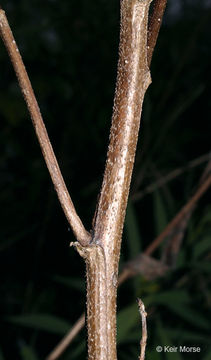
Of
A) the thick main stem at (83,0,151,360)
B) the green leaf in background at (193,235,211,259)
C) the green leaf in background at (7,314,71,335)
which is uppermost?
the green leaf in background at (193,235,211,259)

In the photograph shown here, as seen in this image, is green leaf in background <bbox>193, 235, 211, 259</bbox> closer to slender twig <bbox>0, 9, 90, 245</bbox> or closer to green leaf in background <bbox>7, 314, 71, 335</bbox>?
green leaf in background <bbox>7, 314, 71, 335</bbox>

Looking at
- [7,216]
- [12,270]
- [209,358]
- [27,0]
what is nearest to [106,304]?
[209,358]

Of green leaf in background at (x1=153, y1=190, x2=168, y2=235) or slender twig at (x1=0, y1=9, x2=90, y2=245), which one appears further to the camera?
green leaf in background at (x1=153, y1=190, x2=168, y2=235)

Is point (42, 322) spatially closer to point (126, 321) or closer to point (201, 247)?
point (126, 321)

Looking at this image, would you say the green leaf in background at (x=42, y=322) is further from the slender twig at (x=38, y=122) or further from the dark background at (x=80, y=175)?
the slender twig at (x=38, y=122)

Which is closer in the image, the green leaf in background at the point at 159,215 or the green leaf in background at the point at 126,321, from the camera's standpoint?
the green leaf in background at the point at 126,321

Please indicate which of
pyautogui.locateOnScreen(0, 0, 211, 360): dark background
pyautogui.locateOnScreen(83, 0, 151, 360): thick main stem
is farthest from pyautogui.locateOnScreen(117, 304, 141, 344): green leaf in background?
pyautogui.locateOnScreen(83, 0, 151, 360): thick main stem

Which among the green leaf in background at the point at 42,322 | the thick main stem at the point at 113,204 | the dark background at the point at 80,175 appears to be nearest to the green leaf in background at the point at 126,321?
the dark background at the point at 80,175
